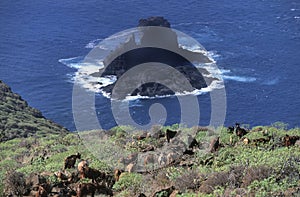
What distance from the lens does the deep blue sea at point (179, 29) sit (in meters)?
100

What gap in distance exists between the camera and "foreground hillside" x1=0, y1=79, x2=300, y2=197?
1817cm

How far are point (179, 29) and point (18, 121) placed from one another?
79.0 metres

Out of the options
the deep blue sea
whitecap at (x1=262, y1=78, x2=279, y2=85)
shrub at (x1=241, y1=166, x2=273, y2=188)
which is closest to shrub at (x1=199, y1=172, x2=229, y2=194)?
shrub at (x1=241, y1=166, x2=273, y2=188)

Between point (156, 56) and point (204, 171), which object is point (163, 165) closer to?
point (204, 171)

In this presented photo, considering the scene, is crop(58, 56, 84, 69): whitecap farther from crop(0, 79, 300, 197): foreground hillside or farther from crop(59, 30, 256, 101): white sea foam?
crop(0, 79, 300, 197): foreground hillside

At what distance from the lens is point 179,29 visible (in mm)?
135500

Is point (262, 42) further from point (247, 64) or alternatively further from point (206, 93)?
point (206, 93)

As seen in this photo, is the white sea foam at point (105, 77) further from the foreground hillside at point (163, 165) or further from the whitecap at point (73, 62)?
the foreground hillside at point (163, 165)

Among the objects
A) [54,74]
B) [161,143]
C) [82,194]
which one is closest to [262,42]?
[54,74]

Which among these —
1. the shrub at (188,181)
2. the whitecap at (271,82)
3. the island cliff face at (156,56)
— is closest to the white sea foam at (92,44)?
the island cliff face at (156,56)

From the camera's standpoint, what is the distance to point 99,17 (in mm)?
142625

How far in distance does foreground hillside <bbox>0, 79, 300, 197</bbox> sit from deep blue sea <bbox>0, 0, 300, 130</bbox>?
62349 mm

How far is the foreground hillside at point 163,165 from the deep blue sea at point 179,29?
6235 cm

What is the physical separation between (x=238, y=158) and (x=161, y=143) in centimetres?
621
